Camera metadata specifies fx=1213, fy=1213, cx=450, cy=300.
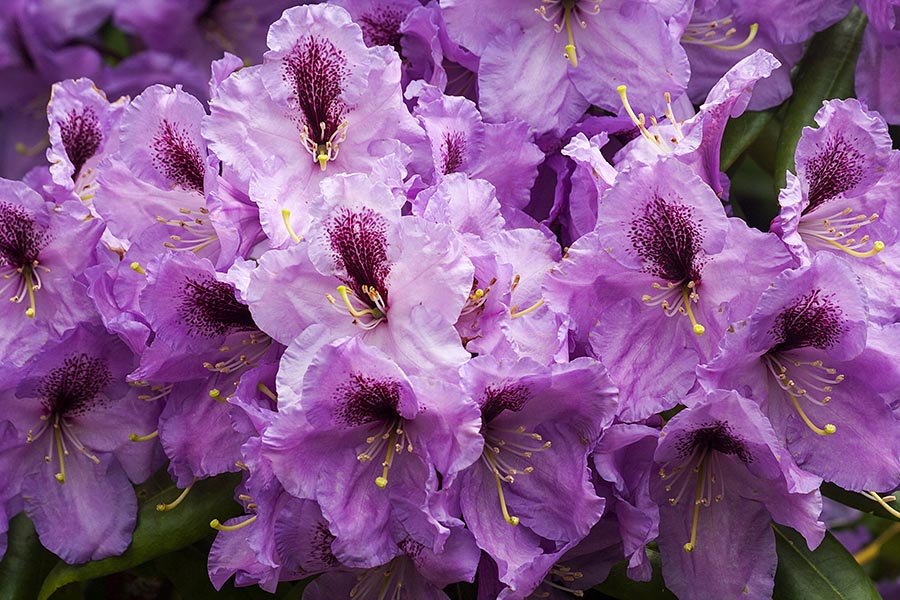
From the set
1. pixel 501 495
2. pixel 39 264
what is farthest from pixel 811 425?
Result: pixel 39 264

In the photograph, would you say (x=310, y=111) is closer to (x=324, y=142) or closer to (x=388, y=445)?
(x=324, y=142)

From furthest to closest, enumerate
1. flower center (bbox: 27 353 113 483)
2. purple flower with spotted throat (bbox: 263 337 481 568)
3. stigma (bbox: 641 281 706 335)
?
1. flower center (bbox: 27 353 113 483)
2. stigma (bbox: 641 281 706 335)
3. purple flower with spotted throat (bbox: 263 337 481 568)

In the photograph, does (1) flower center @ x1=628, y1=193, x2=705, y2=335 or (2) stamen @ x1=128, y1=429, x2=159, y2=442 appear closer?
(1) flower center @ x1=628, y1=193, x2=705, y2=335

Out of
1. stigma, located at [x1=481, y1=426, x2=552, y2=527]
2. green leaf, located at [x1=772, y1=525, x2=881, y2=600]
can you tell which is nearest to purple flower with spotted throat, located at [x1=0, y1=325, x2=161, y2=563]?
stigma, located at [x1=481, y1=426, x2=552, y2=527]

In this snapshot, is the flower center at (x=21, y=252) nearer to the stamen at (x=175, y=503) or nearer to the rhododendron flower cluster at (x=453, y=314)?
the rhododendron flower cluster at (x=453, y=314)

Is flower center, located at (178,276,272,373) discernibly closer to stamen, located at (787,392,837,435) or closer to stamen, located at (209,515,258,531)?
stamen, located at (209,515,258,531)
